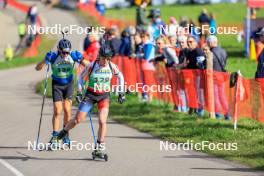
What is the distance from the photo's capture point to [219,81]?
58.6 feet

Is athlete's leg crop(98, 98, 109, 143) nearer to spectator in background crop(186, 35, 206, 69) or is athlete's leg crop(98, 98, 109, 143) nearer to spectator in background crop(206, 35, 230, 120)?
spectator in background crop(206, 35, 230, 120)

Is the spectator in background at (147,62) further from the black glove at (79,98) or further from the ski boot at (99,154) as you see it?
the ski boot at (99,154)

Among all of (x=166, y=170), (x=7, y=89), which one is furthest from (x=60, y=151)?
(x=7, y=89)

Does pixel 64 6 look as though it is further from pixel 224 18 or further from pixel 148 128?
pixel 148 128

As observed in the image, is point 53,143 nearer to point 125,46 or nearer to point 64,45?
point 64,45

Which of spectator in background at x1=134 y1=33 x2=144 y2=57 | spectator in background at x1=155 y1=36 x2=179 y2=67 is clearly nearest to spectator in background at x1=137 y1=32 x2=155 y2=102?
spectator in background at x1=155 y1=36 x2=179 y2=67

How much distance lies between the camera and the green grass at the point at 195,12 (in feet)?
216

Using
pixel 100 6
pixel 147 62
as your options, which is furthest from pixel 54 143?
pixel 100 6

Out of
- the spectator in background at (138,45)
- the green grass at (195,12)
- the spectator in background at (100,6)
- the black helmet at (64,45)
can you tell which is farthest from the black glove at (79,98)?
the green grass at (195,12)

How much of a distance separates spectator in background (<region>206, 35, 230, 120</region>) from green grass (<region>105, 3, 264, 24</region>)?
146ft

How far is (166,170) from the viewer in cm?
1282

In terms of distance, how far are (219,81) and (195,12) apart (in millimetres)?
51917

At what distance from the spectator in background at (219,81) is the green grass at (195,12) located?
4452 centimetres

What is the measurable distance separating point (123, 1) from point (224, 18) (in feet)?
38.3
